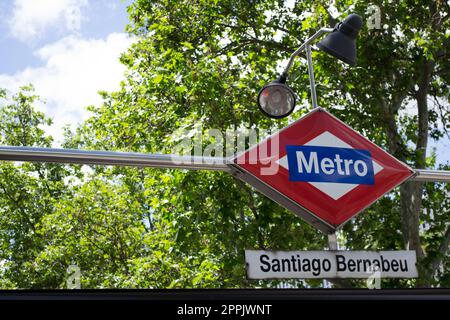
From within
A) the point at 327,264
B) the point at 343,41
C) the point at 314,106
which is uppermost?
the point at 343,41

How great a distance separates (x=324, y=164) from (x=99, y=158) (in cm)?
138

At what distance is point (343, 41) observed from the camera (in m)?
4.71

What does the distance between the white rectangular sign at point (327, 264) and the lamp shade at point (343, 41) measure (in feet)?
6.06

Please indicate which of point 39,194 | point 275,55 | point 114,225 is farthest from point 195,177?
point 39,194

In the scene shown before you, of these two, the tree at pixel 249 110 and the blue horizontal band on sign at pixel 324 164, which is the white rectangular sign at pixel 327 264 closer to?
the blue horizontal band on sign at pixel 324 164

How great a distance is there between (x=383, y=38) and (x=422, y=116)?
2.29 m

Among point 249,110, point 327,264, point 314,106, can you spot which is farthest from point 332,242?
point 249,110

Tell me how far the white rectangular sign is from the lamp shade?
6.06ft

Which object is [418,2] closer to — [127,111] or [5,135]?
[127,111]

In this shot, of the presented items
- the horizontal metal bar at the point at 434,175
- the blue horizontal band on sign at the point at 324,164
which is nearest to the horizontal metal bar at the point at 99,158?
the blue horizontal band on sign at the point at 324,164

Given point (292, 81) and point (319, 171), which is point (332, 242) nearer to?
point (319, 171)

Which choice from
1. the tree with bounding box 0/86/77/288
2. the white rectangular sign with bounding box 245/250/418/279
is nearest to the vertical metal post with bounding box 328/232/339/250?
the white rectangular sign with bounding box 245/250/418/279

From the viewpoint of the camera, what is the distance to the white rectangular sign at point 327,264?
10.6 feet

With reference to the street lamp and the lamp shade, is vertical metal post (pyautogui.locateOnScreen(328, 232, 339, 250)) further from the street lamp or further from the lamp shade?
the lamp shade
